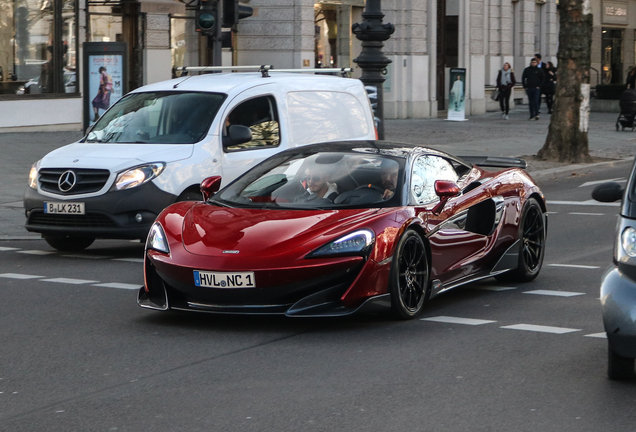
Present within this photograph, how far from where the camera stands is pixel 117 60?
53.3 ft

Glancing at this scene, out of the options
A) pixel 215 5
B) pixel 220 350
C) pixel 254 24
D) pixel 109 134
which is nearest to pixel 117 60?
pixel 215 5

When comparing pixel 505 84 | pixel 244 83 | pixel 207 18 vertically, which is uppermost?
pixel 207 18

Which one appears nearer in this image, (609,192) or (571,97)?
(609,192)

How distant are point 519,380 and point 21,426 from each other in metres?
2.49

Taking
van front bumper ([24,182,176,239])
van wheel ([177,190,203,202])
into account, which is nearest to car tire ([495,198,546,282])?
van wheel ([177,190,203,202])

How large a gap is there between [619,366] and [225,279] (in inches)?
97.3

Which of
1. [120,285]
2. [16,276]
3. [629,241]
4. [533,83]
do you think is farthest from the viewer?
[533,83]

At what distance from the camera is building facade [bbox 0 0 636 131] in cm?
2569

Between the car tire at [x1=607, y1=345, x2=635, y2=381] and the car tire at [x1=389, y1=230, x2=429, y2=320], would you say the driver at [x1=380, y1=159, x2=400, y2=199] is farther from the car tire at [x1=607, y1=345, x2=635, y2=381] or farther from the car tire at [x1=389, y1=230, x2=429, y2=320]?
the car tire at [x1=607, y1=345, x2=635, y2=381]

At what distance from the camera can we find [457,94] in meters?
33.0

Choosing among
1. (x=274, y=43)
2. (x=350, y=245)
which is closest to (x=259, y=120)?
(x=350, y=245)

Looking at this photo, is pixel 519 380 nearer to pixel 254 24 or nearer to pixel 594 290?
pixel 594 290

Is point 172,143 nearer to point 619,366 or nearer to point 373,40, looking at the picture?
point 619,366

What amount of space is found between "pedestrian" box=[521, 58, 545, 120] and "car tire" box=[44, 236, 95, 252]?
2381cm
